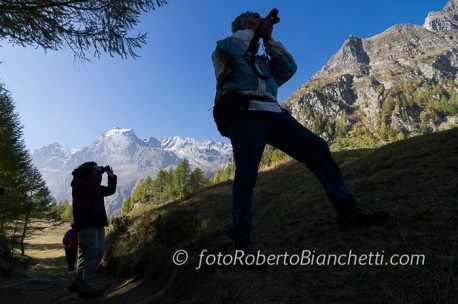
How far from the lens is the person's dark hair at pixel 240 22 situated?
3773mm

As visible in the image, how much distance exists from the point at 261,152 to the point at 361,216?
52.1 inches

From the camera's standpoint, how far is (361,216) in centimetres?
339

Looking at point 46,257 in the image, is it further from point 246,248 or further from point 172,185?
point 172,185

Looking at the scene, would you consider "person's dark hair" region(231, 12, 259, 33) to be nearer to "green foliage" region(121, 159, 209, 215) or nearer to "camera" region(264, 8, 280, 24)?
"camera" region(264, 8, 280, 24)

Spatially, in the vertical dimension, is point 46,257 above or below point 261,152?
below

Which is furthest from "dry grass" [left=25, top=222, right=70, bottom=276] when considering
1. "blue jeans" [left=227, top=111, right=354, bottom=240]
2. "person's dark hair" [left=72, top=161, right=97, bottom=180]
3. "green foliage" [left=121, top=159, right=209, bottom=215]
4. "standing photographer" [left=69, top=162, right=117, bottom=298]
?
"green foliage" [left=121, top=159, right=209, bottom=215]

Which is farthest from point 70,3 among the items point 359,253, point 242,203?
point 359,253

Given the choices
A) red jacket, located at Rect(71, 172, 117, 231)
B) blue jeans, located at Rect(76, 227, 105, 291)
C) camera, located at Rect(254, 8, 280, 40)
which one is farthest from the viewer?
red jacket, located at Rect(71, 172, 117, 231)

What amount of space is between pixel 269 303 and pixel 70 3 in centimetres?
709

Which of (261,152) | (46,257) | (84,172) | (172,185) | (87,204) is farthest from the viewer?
(172,185)

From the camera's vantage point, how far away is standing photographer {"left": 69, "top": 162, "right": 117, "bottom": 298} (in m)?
5.42

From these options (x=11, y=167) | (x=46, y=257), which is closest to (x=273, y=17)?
(x=11, y=167)

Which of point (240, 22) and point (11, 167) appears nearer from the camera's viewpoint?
point (240, 22)

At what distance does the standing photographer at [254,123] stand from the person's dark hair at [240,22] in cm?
1
